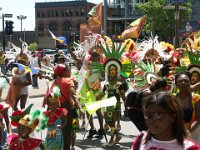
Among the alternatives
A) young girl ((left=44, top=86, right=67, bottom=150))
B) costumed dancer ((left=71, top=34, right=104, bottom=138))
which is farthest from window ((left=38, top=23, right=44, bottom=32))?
young girl ((left=44, top=86, right=67, bottom=150))

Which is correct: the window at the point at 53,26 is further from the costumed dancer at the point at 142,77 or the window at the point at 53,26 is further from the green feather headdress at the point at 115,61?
the green feather headdress at the point at 115,61

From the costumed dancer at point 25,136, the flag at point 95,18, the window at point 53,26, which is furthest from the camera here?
the window at point 53,26

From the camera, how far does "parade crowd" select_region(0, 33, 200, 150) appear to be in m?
2.68

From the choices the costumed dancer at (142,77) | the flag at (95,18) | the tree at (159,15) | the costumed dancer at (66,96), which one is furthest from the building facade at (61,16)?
the costumed dancer at (66,96)

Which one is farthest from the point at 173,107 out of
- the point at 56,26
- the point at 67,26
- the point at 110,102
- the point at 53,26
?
the point at 53,26

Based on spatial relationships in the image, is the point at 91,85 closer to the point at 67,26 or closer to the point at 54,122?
the point at 54,122

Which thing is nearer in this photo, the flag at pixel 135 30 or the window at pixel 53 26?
the flag at pixel 135 30

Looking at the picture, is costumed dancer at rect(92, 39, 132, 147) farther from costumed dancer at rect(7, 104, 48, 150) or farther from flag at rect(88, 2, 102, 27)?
flag at rect(88, 2, 102, 27)

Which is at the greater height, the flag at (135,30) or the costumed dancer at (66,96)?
the flag at (135,30)

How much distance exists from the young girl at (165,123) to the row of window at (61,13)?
315ft

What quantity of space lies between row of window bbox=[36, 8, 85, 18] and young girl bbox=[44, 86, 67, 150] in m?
92.8

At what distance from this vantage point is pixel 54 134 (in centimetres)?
582

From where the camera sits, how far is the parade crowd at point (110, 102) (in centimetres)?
268

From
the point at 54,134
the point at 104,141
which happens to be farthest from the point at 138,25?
the point at 54,134
